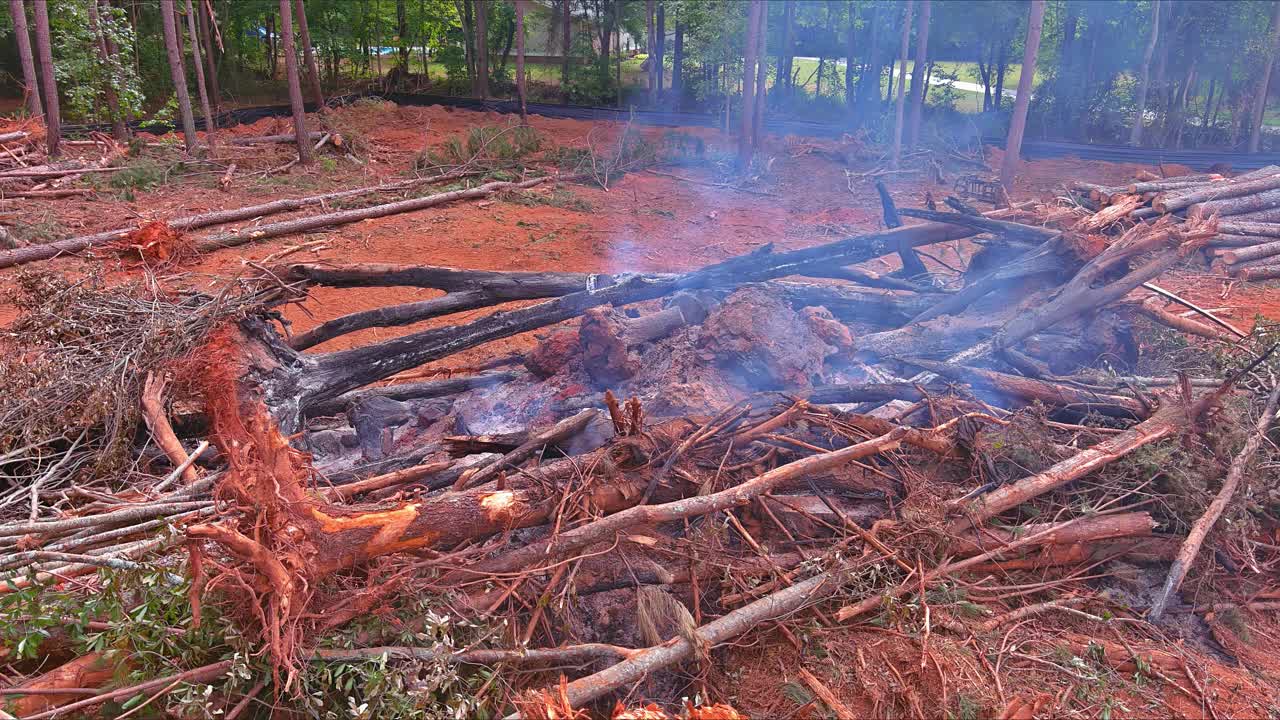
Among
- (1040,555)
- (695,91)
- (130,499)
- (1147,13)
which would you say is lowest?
(1040,555)

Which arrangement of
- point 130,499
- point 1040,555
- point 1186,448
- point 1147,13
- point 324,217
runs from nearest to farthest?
point 130,499
point 1040,555
point 1186,448
point 324,217
point 1147,13

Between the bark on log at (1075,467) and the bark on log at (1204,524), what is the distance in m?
0.33

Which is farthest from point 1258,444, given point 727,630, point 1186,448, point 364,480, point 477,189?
point 477,189

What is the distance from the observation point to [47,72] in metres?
13.6

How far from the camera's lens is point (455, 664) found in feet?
9.96

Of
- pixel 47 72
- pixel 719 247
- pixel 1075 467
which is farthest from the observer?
pixel 47 72

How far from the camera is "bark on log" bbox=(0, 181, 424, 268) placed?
10.5m

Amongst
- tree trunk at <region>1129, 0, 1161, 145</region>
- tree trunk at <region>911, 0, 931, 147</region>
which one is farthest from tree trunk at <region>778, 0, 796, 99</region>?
tree trunk at <region>1129, 0, 1161, 145</region>

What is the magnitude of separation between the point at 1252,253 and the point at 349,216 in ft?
46.4

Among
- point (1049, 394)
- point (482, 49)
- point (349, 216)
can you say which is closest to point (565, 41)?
point (482, 49)

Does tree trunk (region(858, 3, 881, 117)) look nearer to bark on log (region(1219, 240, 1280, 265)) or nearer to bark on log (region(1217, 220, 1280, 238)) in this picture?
bark on log (region(1217, 220, 1280, 238))

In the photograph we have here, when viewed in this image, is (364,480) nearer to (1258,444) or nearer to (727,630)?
(727,630)

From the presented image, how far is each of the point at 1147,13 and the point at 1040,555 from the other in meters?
25.4

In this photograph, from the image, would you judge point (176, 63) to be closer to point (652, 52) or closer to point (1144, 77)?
point (652, 52)
